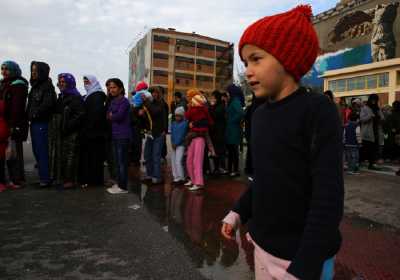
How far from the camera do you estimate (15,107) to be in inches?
250

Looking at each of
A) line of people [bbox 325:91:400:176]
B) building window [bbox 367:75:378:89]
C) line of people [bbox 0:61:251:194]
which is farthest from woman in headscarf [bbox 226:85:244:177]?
building window [bbox 367:75:378:89]

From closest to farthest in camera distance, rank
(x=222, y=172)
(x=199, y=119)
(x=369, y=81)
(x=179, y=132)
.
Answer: (x=199, y=119), (x=179, y=132), (x=222, y=172), (x=369, y=81)

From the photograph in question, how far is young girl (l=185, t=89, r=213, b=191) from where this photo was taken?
672 cm

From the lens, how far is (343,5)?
53250 mm

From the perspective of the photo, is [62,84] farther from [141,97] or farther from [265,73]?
[265,73]

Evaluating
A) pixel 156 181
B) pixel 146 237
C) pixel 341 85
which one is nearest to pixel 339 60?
pixel 341 85

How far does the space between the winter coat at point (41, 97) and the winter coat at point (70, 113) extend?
6.3 inches

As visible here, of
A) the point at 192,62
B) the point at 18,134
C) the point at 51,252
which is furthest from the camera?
the point at 192,62

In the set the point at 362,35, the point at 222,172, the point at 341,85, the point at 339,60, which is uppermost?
the point at 362,35

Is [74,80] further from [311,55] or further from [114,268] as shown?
[311,55]

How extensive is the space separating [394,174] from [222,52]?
8182 centimetres

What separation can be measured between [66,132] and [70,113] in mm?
334

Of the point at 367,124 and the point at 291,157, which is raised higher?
the point at 367,124

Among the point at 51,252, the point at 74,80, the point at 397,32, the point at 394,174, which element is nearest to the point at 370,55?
the point at 397,32
